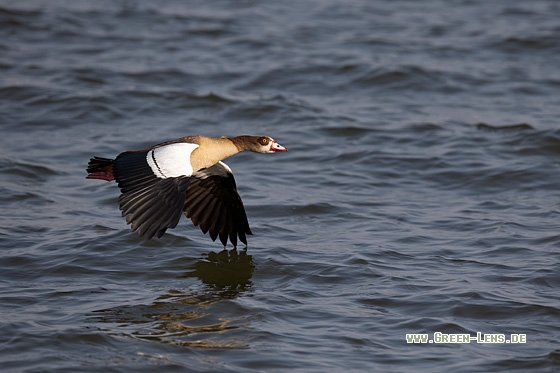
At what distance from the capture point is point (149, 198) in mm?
7367

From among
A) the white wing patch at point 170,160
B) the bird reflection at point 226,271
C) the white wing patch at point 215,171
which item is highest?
the white wing patch at point 170,160

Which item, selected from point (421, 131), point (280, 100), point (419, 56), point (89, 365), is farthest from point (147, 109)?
point (89, 365)

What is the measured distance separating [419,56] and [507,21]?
315 centimetres

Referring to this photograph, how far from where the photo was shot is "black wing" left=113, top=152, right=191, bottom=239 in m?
7.21

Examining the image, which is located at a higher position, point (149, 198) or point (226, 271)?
point (149, 198)

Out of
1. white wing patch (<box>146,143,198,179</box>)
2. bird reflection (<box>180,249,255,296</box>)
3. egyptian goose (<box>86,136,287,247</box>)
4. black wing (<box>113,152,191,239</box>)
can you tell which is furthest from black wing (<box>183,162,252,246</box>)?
black wing (<box>113,152,191,239</box>)

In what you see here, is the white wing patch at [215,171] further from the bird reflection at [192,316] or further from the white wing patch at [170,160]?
the bird reflection at [192,316]

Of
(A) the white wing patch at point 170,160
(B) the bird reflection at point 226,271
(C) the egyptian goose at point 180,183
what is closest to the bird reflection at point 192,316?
(B) the bird reflection at point 226,271

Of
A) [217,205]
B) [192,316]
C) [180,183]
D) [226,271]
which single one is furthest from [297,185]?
[192,316]

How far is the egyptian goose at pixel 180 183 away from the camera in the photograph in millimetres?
7289

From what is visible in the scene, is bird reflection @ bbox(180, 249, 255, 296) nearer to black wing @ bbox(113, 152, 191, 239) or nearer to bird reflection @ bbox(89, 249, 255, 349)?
bird reflection @ bbox(89, 249, 255, 349)

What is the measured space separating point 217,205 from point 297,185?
2.13 metres

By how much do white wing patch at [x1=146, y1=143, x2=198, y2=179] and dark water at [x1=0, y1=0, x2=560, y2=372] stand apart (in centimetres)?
103

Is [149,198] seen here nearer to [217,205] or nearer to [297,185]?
[217,205]
